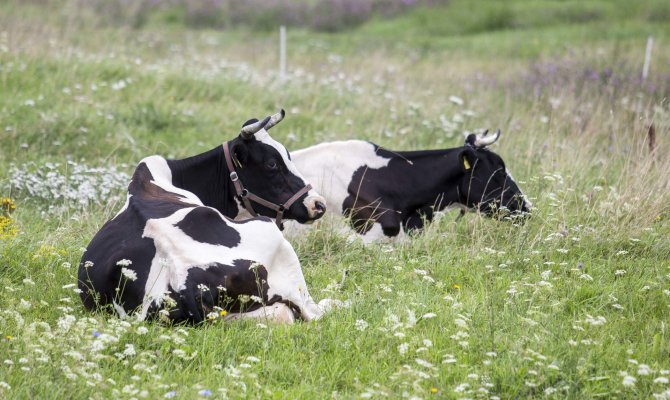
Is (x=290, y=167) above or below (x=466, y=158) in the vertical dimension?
above

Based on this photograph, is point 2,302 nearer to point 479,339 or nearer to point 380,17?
point 479,339

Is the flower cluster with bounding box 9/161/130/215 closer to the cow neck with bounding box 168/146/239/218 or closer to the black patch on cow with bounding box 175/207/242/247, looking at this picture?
the cow neck with bounding box 168/146/239/218

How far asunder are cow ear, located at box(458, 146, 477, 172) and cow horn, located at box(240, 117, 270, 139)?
2.17m

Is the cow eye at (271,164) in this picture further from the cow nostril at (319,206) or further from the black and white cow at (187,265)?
the black and white cow at (187,265)

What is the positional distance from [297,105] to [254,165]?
606 centimetres

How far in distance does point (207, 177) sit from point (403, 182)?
203cm

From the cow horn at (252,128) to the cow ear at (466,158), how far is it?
85.4 inches

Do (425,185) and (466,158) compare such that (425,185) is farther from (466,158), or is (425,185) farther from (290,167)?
(290,167)

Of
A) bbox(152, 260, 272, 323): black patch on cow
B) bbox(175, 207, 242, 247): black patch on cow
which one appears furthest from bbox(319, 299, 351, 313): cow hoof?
bbox(175, 207, 242, 247): black patch on cow

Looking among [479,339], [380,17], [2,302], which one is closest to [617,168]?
[479,339]

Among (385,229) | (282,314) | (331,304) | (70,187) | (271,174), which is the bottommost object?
(385,229)

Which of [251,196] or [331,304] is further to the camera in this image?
[251,196]

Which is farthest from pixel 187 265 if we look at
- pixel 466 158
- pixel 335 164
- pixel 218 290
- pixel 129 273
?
pixel 466 158

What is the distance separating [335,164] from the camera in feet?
26.3
